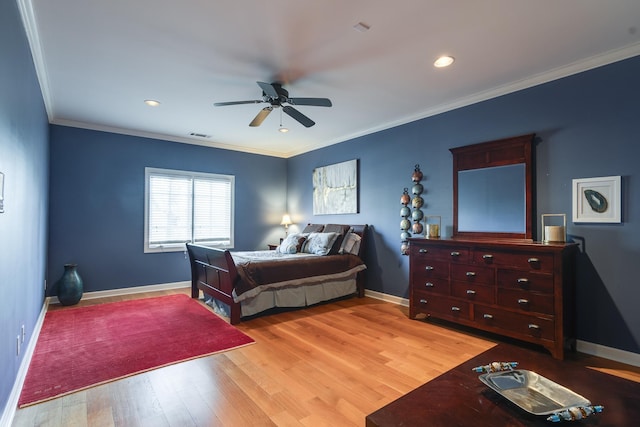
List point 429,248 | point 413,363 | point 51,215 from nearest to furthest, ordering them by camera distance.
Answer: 1. point 413,363
2. point 429,248
3. point 51,215

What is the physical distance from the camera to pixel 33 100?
2.87m

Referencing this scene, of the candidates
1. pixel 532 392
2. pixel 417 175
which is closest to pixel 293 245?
pixel 417 175

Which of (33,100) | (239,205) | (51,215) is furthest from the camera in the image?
(239,205)

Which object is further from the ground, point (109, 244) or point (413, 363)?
point (109, 244)

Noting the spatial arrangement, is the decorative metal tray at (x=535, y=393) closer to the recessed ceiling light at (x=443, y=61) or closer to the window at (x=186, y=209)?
the recessed ceiling light at (x=443, y=61)

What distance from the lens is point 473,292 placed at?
129 inches

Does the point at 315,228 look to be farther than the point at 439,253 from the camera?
Yes

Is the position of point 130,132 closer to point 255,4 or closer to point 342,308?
point 255,4

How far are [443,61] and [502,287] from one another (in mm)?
2193

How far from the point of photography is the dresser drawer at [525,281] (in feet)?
9.15

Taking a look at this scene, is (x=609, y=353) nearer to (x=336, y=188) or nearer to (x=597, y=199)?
(x=597, y=199)

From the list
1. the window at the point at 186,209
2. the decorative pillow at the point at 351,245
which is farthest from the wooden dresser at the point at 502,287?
the window at the point at 186,209

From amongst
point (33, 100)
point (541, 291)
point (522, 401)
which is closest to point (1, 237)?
point (33, 100)

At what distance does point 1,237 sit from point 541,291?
12.8 feet
